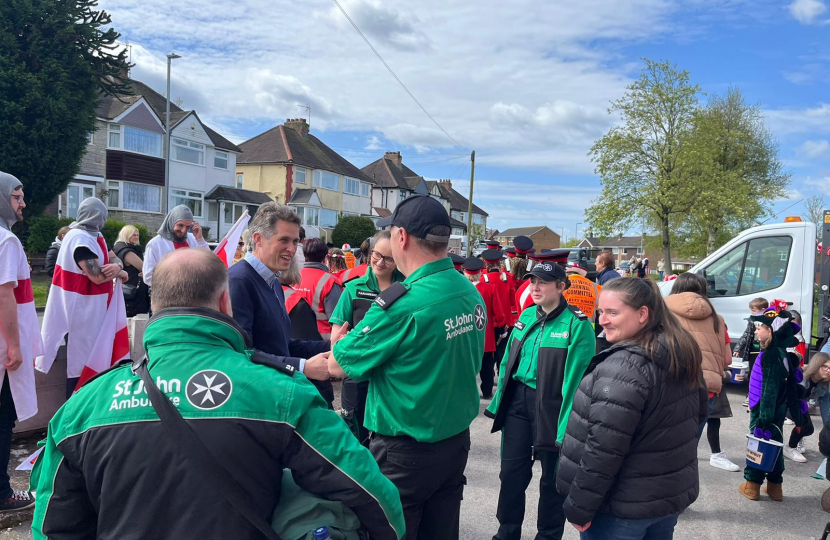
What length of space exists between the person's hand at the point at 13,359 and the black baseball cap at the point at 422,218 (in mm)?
2915

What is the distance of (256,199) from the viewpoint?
42.6m

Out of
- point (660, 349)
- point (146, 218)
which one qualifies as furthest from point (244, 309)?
point (146, 218)

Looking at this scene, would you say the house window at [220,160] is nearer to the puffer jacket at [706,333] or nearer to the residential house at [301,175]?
the residential house at [301,175]

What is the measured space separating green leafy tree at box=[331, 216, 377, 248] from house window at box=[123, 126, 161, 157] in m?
16.0

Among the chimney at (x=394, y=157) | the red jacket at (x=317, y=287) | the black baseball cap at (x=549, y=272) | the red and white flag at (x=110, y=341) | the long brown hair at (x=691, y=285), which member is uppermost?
the chimney at (x=394, y=157)

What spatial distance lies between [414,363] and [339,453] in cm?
92

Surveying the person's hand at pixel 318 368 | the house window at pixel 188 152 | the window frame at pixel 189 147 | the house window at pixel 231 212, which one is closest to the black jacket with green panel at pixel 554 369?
the person's hand at pixel 318 368

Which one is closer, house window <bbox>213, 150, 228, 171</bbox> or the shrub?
the shrub

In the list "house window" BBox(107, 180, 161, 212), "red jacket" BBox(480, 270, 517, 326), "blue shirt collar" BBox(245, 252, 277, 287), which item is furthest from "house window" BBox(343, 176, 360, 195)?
"blue shirt collar" BBox(245, 252, 277, 287)

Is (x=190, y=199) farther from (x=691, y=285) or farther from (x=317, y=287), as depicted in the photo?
(x=691, y=285)

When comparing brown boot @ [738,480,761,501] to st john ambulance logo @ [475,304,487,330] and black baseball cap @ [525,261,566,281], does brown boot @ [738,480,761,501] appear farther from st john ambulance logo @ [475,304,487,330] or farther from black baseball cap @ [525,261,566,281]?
st john ambulance logo @ [475,304,487,330]

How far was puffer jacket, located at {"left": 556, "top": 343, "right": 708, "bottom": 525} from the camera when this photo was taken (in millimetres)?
2592

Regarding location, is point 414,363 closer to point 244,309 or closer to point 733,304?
point 244,309

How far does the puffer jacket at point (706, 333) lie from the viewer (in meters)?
4.89
